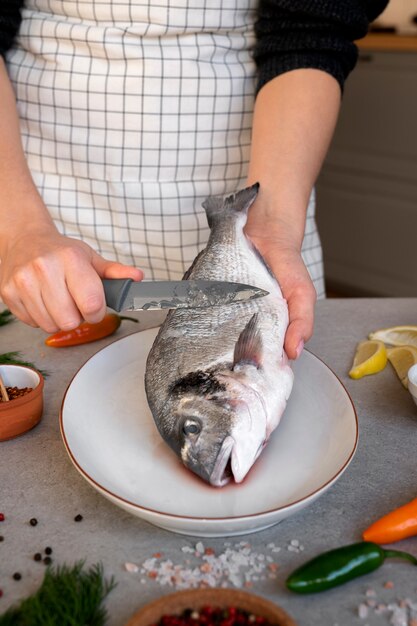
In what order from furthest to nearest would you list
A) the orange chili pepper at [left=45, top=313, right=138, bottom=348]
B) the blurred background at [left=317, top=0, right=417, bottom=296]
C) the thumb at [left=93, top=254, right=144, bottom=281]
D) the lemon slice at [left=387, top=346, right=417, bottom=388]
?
1. the blurred background at [left=317, top=0, right=417, bottom=296]
2. the orange chili pepper at [left=45, top=313, right=138, bottom=348]
3. the lemon slice at [left=387, top=346, right=417, bottom=388]
4. the thumb at [left=93, top=254, right=144, bottom=281]

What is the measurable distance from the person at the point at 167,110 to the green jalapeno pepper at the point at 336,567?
0.72m

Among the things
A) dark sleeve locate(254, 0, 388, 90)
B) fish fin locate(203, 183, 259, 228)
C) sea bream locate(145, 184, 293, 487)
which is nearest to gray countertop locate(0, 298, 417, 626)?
sea bream locate(145, 184, 293, 487)

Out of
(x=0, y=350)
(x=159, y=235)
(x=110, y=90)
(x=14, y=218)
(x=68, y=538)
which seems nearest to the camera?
(x=68, y=538)

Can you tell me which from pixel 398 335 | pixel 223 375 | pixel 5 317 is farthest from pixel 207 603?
pixel 5 317

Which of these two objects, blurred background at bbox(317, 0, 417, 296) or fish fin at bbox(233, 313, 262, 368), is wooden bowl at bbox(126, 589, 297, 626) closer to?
fish fin at bbox(233, 313, 262, 368)

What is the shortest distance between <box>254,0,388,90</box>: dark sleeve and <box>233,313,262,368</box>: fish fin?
2.65ft

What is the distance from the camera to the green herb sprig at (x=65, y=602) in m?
0.80

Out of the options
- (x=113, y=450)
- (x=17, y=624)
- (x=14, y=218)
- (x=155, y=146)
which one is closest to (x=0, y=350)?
(x=14, y=218)

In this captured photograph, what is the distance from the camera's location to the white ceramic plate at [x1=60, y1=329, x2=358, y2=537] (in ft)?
3.02

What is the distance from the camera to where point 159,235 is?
186 centimetres

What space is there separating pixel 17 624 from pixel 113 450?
303 millimetres

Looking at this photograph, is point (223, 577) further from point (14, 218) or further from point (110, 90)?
point (110, 90)

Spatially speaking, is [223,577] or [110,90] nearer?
[223,577]

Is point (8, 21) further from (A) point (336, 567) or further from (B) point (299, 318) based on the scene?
(A) point (336, 567)
